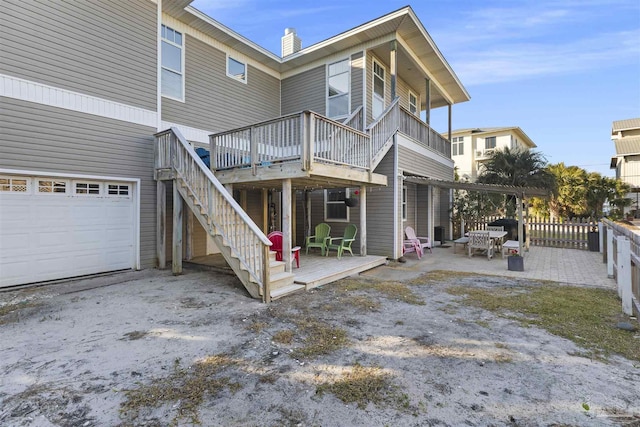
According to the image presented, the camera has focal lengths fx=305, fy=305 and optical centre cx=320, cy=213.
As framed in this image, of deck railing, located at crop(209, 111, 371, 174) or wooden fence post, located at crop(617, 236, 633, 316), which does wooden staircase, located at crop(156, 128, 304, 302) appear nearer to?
deck railing, located at crop(209, 111, 371, 174)

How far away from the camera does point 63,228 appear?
251 inches

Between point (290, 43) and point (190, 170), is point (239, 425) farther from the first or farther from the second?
point (290, 43)

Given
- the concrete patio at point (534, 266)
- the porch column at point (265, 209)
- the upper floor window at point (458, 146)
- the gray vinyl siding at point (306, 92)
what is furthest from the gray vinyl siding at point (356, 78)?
the upper floor window at point (458, 146)

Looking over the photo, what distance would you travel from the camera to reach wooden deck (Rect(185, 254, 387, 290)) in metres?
6.13

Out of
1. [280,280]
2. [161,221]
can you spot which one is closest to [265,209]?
[161,221]

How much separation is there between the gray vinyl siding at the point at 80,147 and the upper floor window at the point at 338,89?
5638mm

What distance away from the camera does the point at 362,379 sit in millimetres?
2760

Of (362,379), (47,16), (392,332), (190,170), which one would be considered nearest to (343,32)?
(190,170)

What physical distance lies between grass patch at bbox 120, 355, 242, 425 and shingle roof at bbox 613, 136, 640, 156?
32.1m

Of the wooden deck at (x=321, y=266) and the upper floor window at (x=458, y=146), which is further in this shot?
the upper floor window at (x=458, y=146)

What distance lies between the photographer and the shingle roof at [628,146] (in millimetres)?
23078

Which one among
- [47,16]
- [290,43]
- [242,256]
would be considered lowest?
[242,256]

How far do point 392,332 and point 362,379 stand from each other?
1.23 m

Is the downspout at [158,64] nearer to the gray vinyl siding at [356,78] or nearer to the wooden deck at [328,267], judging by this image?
the wooden deck at [328,267]
